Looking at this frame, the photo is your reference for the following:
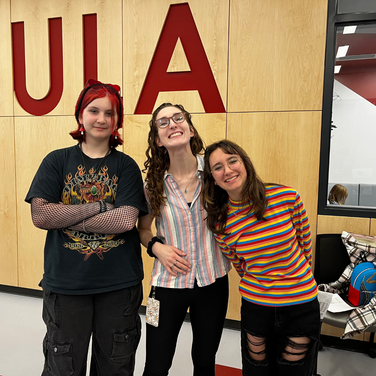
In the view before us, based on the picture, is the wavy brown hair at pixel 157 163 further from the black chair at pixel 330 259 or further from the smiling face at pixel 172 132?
the black chair at pixel 330 259

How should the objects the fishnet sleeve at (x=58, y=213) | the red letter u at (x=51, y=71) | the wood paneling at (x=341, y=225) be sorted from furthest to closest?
1. the red letter u at (x=51, y=71)
2. the wood paneling at (x=341, y=225)
3. the fishnet sleeve at (x=58, y=213)

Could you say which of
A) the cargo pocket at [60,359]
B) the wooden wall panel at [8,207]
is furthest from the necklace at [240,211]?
the wooden wall panel at [8,207]

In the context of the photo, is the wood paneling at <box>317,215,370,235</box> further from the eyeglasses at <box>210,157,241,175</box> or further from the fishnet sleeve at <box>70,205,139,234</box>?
the fishnet sleeve at <box>70,205,139,234</box>

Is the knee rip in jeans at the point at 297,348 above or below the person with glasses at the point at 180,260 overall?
below

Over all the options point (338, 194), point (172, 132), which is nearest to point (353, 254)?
point (338, 194)

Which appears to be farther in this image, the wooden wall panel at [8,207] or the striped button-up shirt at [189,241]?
the wooden wall panel at [8,207]

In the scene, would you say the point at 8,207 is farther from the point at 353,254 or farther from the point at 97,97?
the point at 353,254

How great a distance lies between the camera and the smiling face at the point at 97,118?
145 centimetres

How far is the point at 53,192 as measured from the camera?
1.41 meters

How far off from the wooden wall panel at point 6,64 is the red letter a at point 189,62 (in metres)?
1.63

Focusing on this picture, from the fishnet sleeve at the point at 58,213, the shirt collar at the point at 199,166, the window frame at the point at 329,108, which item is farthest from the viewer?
the window frame at the point at 329,108

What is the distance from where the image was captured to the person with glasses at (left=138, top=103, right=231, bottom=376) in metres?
1.49

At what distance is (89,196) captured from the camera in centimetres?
146

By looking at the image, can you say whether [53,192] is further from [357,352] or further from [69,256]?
[357,352]
